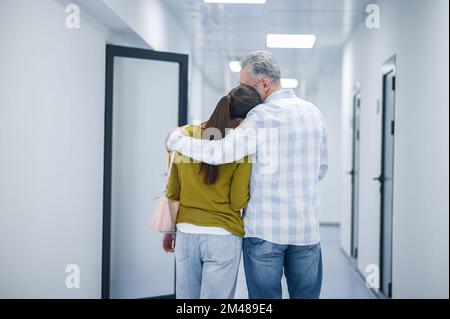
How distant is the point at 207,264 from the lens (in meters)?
1.47

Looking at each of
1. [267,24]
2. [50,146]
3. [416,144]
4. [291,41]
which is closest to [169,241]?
[50,146]

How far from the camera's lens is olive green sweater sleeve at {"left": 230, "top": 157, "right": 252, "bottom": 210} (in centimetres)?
143

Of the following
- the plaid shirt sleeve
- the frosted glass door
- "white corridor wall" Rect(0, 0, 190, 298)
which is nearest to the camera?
the plaid shirt sleeve

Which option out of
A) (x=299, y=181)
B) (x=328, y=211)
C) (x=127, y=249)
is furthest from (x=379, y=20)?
(x=328, y=211)

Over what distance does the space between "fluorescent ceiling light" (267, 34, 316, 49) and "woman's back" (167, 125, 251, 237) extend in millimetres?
3792

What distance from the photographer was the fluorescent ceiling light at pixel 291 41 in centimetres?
505

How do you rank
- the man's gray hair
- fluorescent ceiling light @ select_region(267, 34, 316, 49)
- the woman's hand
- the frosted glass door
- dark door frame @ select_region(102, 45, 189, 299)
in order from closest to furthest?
the man's gray hair < the woman's hand < dark door frame @ select_region(102, 45, 189, 299) < the frosted glass door < fluorescent ceiling light @ select_region(267, 34, 316, 49)

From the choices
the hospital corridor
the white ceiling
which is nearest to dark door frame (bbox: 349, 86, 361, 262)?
the hospital corridor

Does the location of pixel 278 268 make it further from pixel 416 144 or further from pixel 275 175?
pixel 416 144

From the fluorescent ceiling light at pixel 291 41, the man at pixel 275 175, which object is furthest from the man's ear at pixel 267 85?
the fluorescent ceiling light at pixel 291 41

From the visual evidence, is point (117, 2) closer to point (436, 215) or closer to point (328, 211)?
point (436, 215)

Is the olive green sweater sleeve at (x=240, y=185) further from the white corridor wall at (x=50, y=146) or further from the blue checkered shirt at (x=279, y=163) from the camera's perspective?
the white corridor wall at (x=50, y=146)

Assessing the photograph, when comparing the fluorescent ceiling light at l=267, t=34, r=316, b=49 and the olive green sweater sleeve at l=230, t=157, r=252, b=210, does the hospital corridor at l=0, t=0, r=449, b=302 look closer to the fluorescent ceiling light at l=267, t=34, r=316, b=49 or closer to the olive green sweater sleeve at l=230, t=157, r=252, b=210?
the olive green sweater sleeve at l=230, t=157, r=252, b=210
